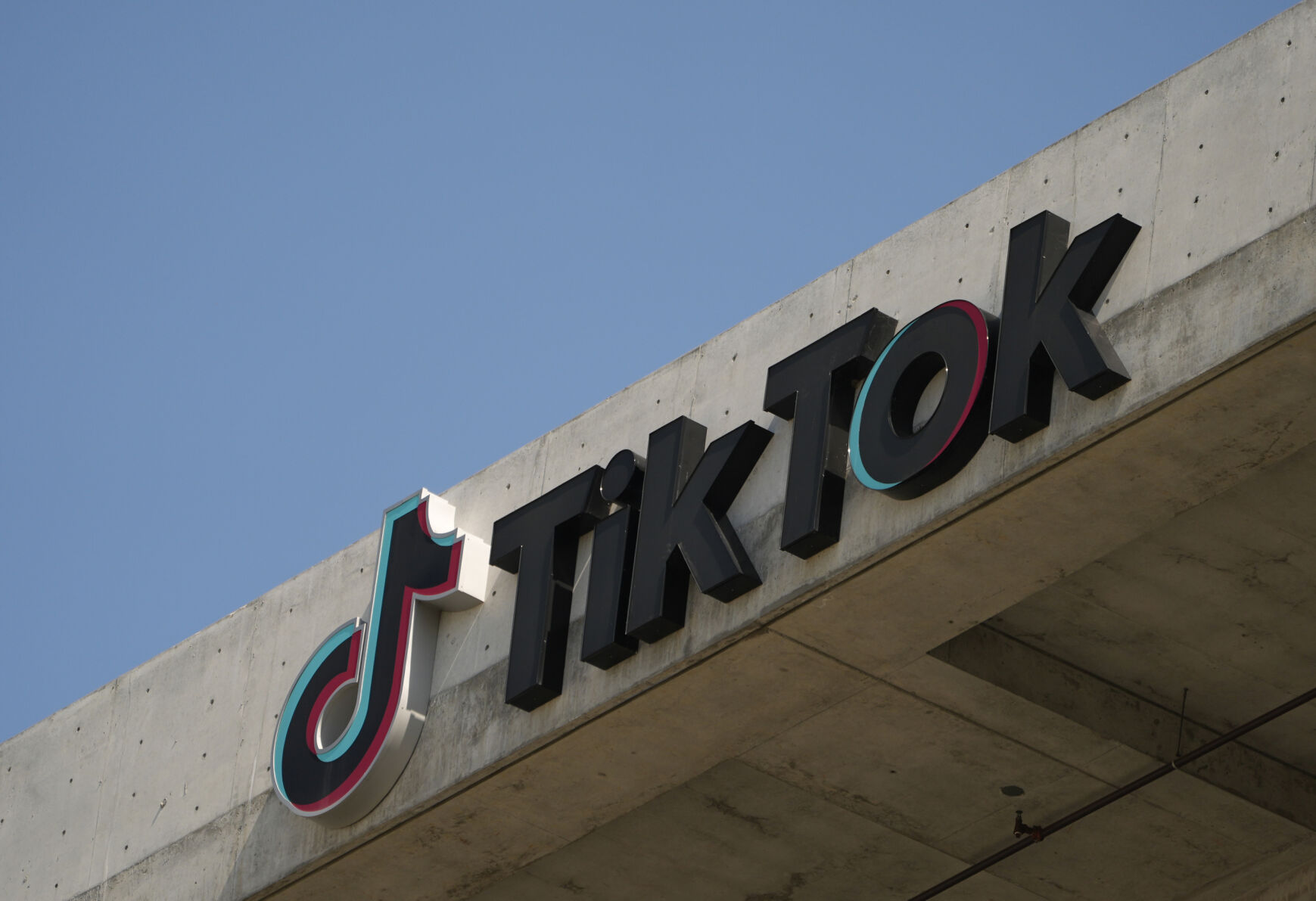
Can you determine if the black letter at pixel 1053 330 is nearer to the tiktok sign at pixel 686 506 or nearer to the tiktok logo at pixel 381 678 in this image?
the tiktok sign at pixel 686 506

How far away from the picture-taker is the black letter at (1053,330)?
10.7m

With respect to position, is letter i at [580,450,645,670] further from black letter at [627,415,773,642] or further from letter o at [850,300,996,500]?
letter o at [850,300,996,500]

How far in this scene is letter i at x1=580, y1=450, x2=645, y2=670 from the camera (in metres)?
12.9

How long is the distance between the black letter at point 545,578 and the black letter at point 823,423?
5.77ft

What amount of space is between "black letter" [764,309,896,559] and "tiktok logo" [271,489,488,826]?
2.91 meters

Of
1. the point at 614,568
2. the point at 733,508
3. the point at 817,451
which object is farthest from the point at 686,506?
the point at 817,451

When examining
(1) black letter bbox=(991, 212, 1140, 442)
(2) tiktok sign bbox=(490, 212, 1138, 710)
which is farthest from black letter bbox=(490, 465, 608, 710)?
(1) black letter bbox=(991, 212, 1140, 442)

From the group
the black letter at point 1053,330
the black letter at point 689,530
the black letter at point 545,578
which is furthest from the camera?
the black letter at point 545,578

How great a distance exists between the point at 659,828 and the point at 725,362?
4064 millimetres

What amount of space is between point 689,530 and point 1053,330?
269 cm

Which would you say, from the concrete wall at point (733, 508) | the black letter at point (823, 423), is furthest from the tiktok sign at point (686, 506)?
the concrete wall at point (733, 508)

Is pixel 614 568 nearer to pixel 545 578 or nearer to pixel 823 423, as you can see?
pixel 545 578

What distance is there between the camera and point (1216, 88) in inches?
436

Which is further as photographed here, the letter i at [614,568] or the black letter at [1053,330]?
the letter i at [614,568]
